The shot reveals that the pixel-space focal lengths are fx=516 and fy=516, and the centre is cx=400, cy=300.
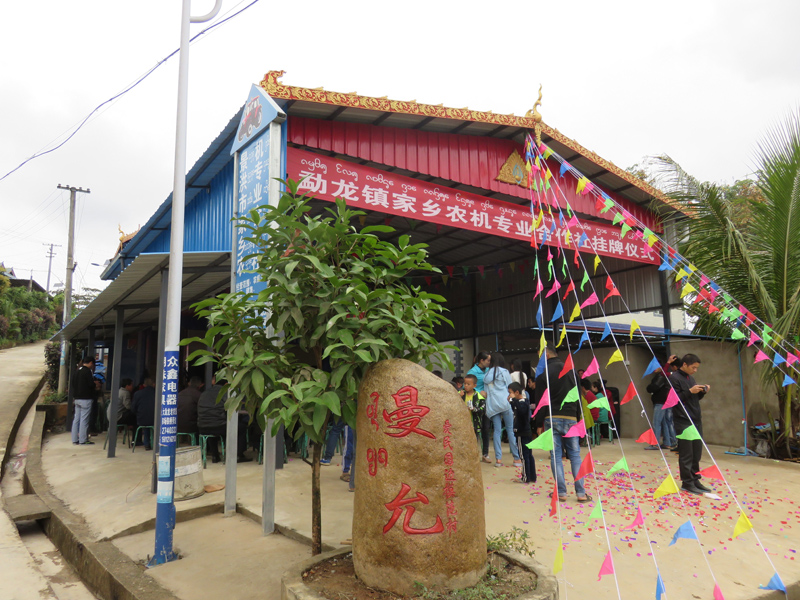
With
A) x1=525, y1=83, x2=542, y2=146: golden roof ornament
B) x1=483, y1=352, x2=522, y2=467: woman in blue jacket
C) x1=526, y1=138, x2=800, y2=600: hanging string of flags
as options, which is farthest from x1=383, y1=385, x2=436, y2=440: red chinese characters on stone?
x1=525, y1=83, x2=542, y2=146: golden roof ornament

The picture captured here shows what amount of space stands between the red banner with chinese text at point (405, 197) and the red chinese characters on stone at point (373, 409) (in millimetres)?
3603

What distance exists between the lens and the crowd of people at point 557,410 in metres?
5.27

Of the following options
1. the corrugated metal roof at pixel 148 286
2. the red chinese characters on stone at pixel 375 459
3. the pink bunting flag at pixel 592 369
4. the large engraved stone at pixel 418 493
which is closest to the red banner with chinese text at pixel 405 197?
the corrugated metal roof at pixel 148 286

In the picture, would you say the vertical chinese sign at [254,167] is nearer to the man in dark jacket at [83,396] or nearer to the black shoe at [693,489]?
the black shoe at [693,489]

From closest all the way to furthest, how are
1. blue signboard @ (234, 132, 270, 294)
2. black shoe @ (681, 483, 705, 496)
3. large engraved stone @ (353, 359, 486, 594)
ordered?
large engraved stone @ (353, 359, 486, 594)
blue signboard @ (234, 132, 270, 294)
black shoe @ (681, 483, 705, 496)

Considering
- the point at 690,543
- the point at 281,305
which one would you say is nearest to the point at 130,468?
the point at 281,305

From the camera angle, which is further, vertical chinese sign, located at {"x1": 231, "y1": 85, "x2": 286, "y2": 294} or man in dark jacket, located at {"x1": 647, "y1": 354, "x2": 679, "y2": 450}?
man in dark jacket, located at {"x1": 647, "y1": 354, "x2": 679, "y2": 450}

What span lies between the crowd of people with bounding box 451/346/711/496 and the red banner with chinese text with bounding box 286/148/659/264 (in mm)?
1834

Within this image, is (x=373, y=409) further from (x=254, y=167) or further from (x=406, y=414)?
(x=254, y=167)

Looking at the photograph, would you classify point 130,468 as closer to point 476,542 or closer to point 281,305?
point 281,305

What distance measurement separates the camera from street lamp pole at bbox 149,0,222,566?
4027 mm

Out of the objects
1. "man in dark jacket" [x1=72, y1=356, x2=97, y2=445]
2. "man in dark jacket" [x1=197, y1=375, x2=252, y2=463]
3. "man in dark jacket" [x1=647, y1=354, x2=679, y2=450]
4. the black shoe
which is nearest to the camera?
the black shoe

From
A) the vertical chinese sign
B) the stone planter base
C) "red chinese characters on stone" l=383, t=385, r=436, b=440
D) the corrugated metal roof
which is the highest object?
the vertical chinese sign

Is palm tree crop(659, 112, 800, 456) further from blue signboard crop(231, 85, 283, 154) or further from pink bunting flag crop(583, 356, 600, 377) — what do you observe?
blue signboard crop(231, 85, 283, 154)
